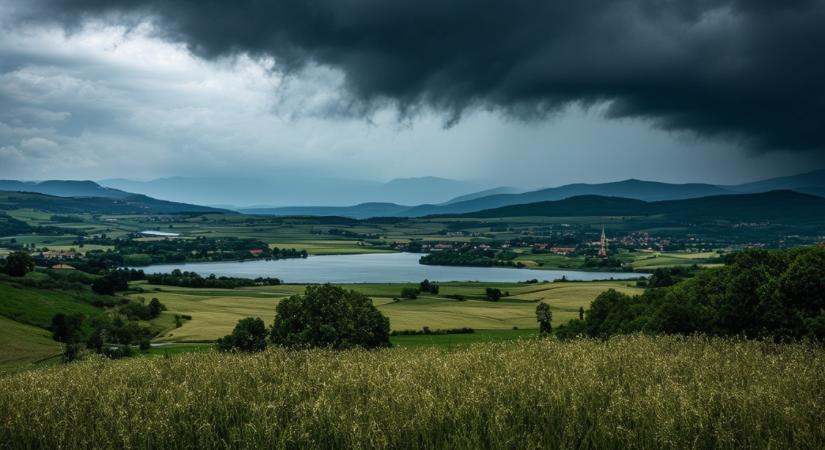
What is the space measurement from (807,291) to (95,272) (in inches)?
5178

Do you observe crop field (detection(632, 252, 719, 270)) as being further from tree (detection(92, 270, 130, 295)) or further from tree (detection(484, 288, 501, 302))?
tree (detection(92, 270, 130, 295))

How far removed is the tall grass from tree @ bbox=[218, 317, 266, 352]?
1243 inches

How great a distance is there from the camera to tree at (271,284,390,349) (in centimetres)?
4269

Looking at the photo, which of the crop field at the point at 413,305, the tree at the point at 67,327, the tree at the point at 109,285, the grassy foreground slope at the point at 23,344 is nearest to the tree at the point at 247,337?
the crop field at the point at 413,305

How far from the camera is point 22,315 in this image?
67438mm

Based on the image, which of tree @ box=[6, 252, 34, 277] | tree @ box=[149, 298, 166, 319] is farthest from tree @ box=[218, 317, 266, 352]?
tree @ box=[6, 252, 34, 277]

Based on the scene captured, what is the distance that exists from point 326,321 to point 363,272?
378 ft

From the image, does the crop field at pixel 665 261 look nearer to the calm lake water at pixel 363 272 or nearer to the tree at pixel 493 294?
the calm lake water at pixel 363 272

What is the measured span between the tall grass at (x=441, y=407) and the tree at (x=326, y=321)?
25611mm

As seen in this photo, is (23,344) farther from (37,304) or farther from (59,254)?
(59,254)

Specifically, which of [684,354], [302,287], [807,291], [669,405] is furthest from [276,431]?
[302,287]

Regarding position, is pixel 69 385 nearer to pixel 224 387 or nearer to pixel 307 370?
pixel 224 387

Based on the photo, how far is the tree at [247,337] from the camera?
48344 millimetres

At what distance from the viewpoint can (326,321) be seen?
43.9 meters
